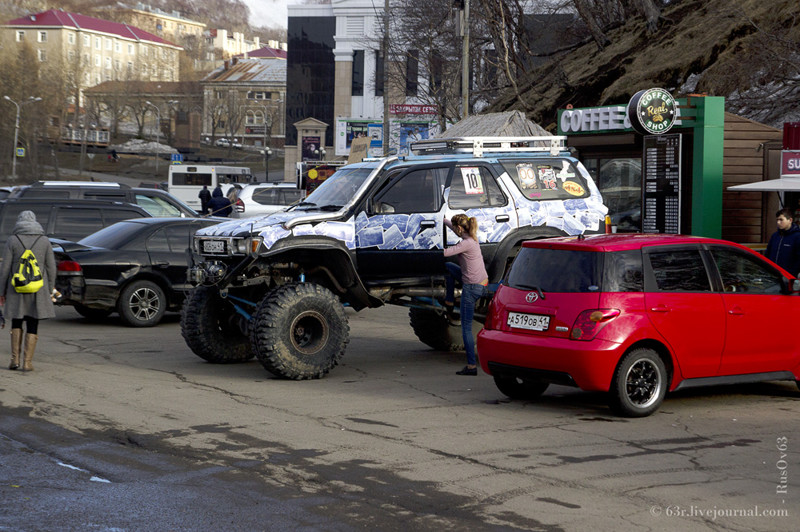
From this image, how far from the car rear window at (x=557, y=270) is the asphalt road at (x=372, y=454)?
1120mm

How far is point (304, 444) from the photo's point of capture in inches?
308

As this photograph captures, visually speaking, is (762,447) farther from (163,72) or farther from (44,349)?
(163,72)

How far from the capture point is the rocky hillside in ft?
76.8

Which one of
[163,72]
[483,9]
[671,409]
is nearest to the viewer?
[671,409]

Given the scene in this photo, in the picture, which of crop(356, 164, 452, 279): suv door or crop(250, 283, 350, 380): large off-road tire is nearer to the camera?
crop(250, 283, 350, 380): large off-road tire

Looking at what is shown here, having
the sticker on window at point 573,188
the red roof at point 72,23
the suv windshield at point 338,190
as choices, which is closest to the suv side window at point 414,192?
the suv windshield at point 338,190

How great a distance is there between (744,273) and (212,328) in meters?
5.81

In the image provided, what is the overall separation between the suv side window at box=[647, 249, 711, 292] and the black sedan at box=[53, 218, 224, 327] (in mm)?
8553

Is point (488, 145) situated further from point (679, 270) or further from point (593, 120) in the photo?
point (593, 120)

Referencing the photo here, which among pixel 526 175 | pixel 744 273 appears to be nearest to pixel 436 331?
pixel 526 175

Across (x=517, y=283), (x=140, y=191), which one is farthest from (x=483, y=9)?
(x=517, y=283)

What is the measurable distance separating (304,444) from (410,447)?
787mm

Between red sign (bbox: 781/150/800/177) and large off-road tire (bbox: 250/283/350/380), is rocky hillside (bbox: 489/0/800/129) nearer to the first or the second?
red sign (bbox: 781/150/800/177)

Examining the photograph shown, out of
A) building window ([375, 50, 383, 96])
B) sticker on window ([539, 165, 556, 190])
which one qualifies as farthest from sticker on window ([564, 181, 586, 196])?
building window ([375, 50, 383, 96])
